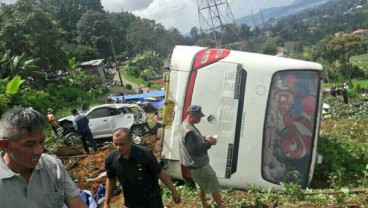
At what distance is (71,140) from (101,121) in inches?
52.6

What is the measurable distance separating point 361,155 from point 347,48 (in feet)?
161

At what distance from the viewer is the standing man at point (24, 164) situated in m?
2.31

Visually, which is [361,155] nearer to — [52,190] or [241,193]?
[241,193]

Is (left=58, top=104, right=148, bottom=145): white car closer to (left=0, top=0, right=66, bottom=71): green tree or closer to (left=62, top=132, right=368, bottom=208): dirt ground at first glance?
(left=62, top=132, right=368, bottom=208): dirt ground

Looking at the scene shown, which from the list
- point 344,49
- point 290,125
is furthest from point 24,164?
point 344,49

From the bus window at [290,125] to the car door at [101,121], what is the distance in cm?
880

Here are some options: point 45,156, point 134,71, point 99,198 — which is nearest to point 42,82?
point 134,71

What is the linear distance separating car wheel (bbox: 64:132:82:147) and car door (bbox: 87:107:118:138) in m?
0.80

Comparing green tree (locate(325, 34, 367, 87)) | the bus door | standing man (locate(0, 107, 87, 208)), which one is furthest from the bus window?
green tree (locate(325, 34, 367, 87))

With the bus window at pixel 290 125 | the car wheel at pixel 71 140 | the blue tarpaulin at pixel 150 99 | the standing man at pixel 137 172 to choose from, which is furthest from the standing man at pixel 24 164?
the blue tarpaulin at pixel 150 99

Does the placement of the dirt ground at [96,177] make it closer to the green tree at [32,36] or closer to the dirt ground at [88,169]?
the dirt ground at [88,169]

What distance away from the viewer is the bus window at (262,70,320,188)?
721 centimetres

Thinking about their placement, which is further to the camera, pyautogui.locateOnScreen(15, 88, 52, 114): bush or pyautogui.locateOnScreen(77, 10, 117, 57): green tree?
pyautogui.locateOnScreen(77, 10, 117, 57): green tree

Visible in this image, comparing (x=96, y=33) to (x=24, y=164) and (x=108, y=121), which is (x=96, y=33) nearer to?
(x=108, y=121)
